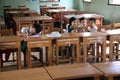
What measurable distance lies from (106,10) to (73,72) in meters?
6.68

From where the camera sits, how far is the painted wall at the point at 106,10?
8.55m

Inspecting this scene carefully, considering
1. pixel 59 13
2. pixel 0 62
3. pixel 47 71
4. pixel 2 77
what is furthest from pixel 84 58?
pixel 59 13

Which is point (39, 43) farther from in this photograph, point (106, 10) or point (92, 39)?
point (106, 10)

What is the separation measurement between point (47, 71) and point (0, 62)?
2464 mm

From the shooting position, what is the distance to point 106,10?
9.38 metres

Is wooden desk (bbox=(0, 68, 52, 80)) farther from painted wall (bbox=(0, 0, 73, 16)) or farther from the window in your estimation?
painted wall (bbox=(0, 0, 73, 16))

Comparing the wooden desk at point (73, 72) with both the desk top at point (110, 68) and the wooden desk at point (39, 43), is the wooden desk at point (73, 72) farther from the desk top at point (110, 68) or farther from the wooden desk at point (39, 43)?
the wooden desk at point (39, 43)

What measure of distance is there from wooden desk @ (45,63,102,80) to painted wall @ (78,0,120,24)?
5.46 metres

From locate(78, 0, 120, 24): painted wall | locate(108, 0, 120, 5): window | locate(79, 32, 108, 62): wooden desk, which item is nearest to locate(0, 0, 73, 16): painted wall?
locate(78, 0, 120, 24): painted wall

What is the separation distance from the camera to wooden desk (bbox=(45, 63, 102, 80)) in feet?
9.58

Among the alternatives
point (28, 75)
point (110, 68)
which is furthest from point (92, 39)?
point (28, 75)

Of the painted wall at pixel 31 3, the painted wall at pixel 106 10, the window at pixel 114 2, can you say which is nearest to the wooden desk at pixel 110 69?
Result: the painted wall at pixel 106 10

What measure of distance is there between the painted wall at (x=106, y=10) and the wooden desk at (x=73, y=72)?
5458mm

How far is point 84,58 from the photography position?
5258 mm
